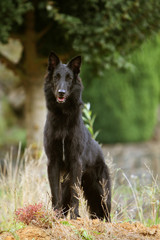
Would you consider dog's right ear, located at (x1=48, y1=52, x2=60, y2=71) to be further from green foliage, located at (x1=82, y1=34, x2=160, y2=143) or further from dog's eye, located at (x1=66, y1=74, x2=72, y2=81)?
green foliage, located at (x1=82, y1=34, x2=160, y2=143)

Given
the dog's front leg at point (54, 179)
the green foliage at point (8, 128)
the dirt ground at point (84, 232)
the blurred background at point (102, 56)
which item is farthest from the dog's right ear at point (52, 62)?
the green foliage at point (8, 128)

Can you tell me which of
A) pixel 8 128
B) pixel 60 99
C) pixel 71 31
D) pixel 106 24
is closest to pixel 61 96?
pixel 60 99

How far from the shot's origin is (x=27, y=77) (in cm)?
852

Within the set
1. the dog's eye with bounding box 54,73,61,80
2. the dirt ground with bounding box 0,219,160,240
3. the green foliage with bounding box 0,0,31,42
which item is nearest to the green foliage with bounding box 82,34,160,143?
the green foliage with bounding box 0,0,31,42

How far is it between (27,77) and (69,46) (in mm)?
1159

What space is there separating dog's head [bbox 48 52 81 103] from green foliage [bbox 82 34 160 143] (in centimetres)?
761

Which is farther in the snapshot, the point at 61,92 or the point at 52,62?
the point at 52,62

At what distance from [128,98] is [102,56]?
5.05m

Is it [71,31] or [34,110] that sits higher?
[71,31]

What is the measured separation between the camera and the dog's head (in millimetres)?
3711

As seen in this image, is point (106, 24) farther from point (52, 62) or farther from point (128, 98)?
point (128, 98)

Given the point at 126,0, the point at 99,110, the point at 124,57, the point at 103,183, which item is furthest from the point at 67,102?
the point at 99,110

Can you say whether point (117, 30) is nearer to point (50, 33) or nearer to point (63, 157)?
point (50, 33)

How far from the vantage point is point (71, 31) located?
6.66 m
